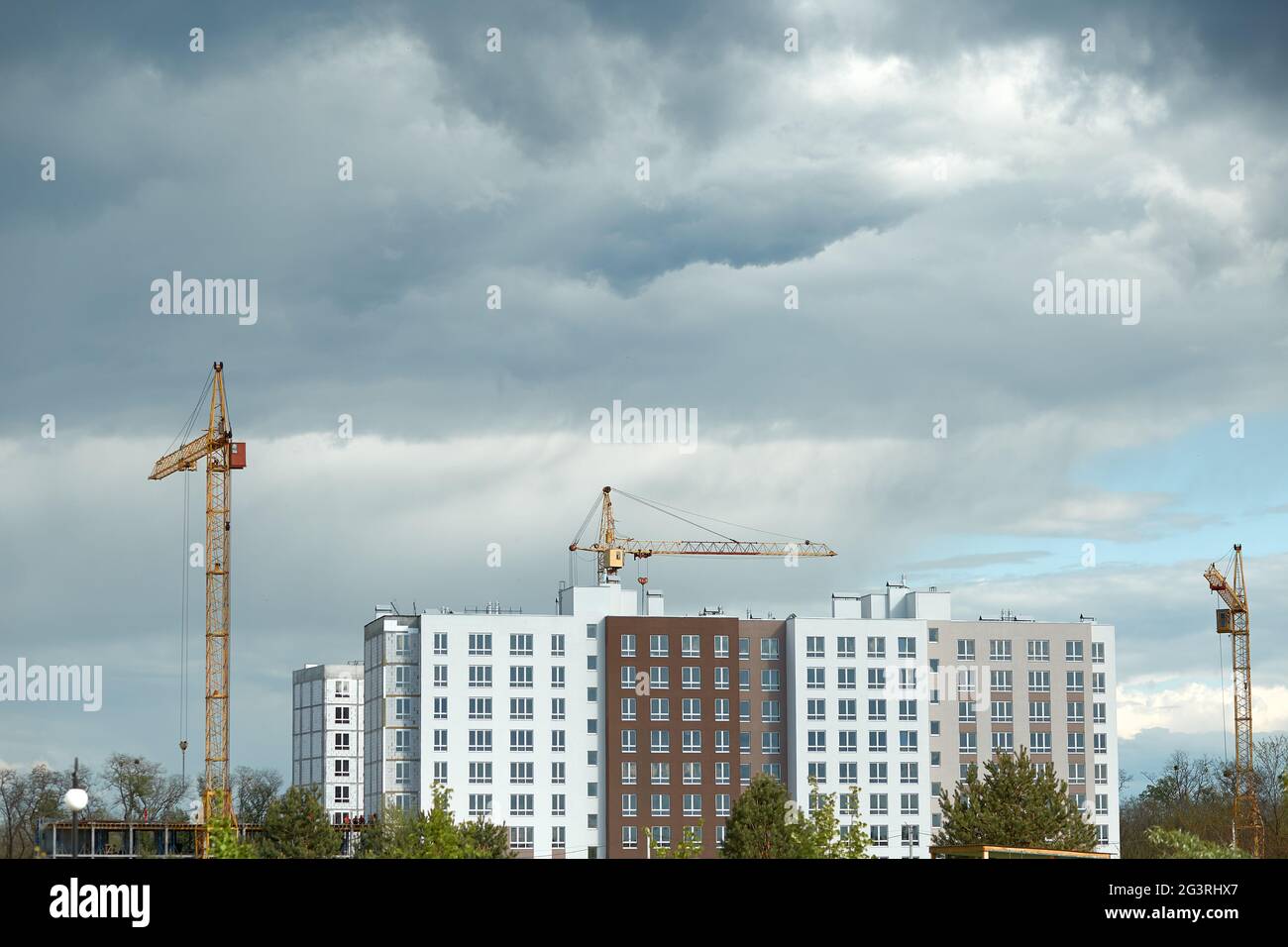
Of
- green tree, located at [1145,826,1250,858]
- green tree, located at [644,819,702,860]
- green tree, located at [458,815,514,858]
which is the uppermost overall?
green tree, located at [1145,826,1250,858]

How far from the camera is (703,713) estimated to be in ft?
544

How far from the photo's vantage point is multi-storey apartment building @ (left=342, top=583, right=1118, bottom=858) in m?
162

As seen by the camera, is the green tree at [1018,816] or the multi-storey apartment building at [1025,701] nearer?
the green tree at [1018,816]

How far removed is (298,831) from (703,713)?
5130 centimetres

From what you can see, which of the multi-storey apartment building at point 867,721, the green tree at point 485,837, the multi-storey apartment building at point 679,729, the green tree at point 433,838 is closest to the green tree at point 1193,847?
the green tree at point 433,838

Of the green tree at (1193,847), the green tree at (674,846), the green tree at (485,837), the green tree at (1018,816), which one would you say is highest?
the green tree at (1193,847)

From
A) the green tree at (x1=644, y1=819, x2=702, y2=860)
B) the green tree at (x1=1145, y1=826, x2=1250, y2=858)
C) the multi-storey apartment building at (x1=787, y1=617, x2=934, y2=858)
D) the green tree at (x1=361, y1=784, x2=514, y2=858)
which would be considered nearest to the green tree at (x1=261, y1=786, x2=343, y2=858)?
the green tree at (x1=361, y1=784, x2=514, y2=858)

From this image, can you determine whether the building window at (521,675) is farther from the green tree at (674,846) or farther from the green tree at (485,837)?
the green tree at (485,837)

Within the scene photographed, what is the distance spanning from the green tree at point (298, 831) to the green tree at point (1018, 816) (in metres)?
46.7

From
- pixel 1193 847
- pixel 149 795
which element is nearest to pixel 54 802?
pixel 149 795

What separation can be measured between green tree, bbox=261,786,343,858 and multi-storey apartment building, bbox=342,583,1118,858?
3255 centimetres

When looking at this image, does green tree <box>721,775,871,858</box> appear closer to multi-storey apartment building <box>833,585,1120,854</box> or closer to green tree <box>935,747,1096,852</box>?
green tree <box>935,747,1096,852</box>

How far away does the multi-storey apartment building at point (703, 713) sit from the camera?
162 metres

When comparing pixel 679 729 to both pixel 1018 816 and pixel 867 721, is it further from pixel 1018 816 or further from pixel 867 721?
pixel 1018 816
